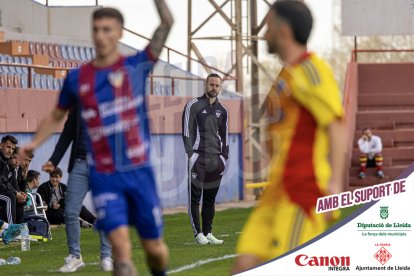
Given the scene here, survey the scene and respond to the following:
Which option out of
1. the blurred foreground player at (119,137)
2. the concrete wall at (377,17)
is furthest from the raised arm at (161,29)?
the concrete wall at (377,17)

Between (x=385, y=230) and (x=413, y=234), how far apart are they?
13.1 inches

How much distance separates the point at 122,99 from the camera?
862 centimetres

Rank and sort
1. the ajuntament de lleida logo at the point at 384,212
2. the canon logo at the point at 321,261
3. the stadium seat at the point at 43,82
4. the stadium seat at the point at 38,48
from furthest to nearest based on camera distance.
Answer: the stadium seat at the point at 38,48
the stadium seat at the point at 43,82
the ajuntament de lleida logo at the point at 384,212
the canon logo at the point at 321,261

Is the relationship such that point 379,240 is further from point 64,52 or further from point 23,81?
point 64,52

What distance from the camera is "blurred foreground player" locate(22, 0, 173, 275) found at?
834 centimetres

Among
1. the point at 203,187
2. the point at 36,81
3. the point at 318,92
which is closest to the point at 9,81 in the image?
the point at 36,81

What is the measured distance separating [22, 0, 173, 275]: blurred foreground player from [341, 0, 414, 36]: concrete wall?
30633 millimetres

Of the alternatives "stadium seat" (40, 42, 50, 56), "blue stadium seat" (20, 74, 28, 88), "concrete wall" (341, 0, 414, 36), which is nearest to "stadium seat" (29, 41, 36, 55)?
"stadium seat" (40, 42, 50, 56)

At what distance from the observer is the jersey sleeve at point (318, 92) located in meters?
6.83

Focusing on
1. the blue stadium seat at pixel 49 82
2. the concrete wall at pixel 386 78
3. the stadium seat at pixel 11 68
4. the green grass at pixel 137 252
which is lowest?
the green grass at pixel 137 252

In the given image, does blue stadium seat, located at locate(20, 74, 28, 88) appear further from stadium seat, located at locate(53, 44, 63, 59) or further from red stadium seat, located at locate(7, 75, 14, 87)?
stadium seat, located at locate(53, 44, 63, 59)

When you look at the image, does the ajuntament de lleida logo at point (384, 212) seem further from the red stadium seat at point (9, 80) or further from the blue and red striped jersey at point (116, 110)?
the red stadium seat at point (9, 80)

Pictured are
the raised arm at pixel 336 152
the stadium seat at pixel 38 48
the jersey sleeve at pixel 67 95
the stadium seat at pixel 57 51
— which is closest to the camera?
the raised arm at pixel 336 152

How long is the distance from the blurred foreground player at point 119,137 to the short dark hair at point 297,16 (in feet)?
6.02
